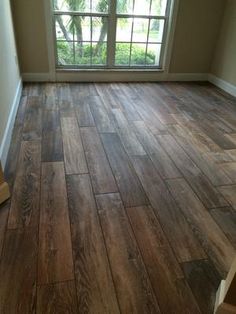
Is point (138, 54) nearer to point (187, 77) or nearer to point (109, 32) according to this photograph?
point (109, 32)

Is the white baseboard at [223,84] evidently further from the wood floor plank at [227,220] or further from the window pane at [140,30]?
the wood floor plank at [227,220]

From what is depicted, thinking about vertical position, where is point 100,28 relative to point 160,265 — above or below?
above

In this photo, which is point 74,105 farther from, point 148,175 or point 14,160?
point 148,175

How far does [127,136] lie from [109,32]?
80.9 inches

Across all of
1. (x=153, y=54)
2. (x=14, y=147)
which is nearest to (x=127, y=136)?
(x=14, y=147)

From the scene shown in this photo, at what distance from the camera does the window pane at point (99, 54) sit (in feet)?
13.5

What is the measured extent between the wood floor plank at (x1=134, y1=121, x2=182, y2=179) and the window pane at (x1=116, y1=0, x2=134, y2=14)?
1933 mm

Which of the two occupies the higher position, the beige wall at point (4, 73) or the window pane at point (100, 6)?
the window pane at point (100, 6)

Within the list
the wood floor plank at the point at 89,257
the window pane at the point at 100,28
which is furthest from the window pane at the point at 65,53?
the wood floor plank at the point at 89,257

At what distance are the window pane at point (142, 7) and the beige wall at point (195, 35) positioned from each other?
47 cm

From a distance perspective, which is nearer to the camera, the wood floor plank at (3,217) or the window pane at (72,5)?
the wood floor plank at (3,217)

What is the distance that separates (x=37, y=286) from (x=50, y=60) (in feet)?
11.2

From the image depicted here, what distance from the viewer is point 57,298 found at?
1.30 metres

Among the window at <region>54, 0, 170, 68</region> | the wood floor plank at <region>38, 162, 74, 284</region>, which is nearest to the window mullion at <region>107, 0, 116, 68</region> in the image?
the window at <region>54, 0, 170, 68</region>
